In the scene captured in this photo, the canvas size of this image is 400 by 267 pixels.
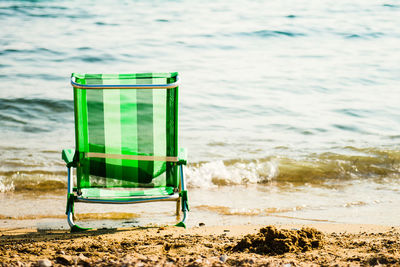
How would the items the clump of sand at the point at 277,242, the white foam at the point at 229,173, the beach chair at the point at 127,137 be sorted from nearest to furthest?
the clump of sand at the point at 277,242 → the beach chair at the point at 127,137 → the white foam at the point at 229,173

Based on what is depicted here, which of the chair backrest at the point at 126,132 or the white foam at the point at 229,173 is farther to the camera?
the white foam at the point at 229,173

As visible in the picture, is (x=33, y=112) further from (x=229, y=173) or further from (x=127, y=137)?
(x=127, y=137)

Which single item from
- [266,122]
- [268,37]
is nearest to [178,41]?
[268,37]

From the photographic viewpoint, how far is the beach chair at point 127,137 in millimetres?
4082

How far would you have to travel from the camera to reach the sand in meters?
3.09

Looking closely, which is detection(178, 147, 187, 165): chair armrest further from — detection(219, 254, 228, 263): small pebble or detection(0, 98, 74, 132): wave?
detection(0, 98, 74, 132): wave

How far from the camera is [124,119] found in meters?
4.22

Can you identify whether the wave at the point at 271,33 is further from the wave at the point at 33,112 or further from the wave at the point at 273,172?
the wave at the point at 273,172

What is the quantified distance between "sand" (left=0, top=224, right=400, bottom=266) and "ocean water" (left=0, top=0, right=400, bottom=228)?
563 mm

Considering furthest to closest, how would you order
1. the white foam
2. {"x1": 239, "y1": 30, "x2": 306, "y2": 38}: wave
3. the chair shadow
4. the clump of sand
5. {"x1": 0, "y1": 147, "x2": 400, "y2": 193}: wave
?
{"x1": 239, "y1": 30, "x2": 306, "y2": 38}: wave
the white foam
{"x1": 0, "y1": 147, "x2": 400, "y2": 193}: wave
the chair shadow
the clump of sand

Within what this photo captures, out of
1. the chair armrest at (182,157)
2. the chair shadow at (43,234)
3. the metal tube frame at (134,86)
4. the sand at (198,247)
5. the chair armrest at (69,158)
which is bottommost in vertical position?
the chair shadow at (43,234)

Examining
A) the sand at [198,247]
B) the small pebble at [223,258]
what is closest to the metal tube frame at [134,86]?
the sand at [198,247]

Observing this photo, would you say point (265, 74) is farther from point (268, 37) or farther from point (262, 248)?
point (262, 248)

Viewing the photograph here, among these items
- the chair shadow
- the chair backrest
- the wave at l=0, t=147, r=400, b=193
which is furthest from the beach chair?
the wave at l=0, t=147, r=400, b=193
